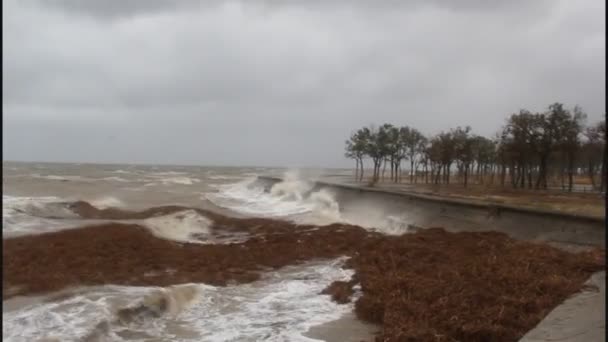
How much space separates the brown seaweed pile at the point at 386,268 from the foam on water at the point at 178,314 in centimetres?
71

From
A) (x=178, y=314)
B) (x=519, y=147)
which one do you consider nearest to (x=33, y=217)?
(x=178, y=314)

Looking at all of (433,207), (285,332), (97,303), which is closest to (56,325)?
(97,303)

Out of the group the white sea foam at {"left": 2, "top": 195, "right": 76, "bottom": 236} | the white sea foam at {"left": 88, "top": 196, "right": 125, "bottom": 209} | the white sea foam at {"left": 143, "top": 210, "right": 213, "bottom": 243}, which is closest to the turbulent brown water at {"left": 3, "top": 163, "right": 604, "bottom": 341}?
the white sea foam at {"left": 143, "top": 210, "right": 213, "bottom": 243}

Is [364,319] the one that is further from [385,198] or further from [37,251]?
[385,198]

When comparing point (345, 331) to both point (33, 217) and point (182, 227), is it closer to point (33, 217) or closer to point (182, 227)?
point (182, 227)

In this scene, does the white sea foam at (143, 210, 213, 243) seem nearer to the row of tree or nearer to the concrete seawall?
the concrete seawall

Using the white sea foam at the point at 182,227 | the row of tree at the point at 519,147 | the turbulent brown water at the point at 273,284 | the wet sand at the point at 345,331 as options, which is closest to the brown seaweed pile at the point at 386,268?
the turbulent brown water at the point at 273,284

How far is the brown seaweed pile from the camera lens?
6843mm

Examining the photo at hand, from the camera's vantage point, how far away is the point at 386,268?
10625 millimetres

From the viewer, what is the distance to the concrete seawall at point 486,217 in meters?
12.8

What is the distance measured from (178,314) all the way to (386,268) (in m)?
4.96

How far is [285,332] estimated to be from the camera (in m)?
6.91

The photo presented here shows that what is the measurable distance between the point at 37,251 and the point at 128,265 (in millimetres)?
3224

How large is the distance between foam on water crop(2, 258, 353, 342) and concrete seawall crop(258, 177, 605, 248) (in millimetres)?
8111
